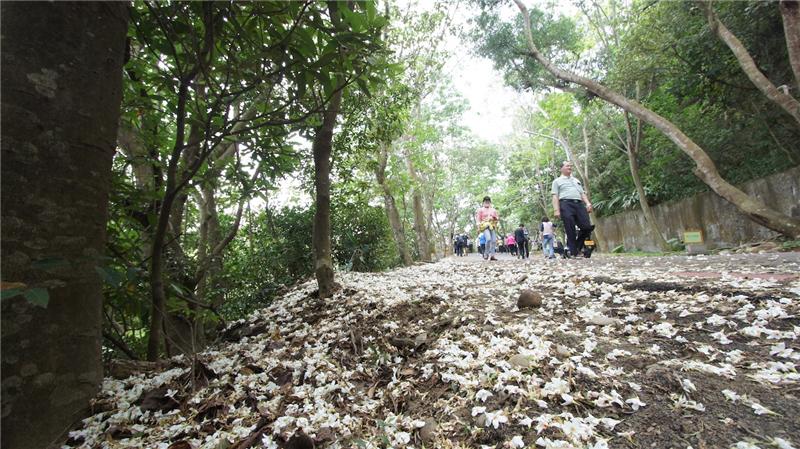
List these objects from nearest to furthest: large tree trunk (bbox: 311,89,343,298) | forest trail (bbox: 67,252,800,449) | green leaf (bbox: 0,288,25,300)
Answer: green leaf (bbox: 0,288,25,300), forest trail (bbox: 67,252,800,449), large tree trunk (bbox: 311,89,343,298)

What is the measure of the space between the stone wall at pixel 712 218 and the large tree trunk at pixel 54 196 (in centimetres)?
1143

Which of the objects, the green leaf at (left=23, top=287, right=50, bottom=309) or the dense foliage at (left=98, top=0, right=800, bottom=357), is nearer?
the green leaf at (left=23, top=287, right=50, bottom=309)

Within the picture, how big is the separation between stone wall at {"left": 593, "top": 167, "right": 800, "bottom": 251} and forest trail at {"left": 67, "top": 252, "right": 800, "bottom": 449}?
753cm

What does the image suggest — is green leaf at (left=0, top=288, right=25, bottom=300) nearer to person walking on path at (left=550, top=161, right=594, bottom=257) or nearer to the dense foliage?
the dense foliage

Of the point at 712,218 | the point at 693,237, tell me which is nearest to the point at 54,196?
the point at 693,237

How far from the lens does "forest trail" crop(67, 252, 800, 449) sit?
130 centimetres

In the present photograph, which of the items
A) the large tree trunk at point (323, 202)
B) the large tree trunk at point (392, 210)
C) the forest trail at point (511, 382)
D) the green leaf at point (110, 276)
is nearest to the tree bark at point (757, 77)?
the forest trail at point (511, 382)

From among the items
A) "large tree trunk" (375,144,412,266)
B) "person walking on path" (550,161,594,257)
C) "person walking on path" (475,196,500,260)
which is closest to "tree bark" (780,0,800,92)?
"person walking on path" (550,161,594,257)

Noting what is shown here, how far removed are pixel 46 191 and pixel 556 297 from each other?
3.15 metres

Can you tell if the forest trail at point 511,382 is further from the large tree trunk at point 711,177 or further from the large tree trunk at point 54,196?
the large tree trunk at point 711,177

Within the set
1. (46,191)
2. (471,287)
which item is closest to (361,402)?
(46,191)

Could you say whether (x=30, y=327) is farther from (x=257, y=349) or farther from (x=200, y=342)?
(x=200, y=342)

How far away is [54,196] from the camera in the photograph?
1368mm

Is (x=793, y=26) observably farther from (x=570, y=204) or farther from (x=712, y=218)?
(x=712, y=218)
